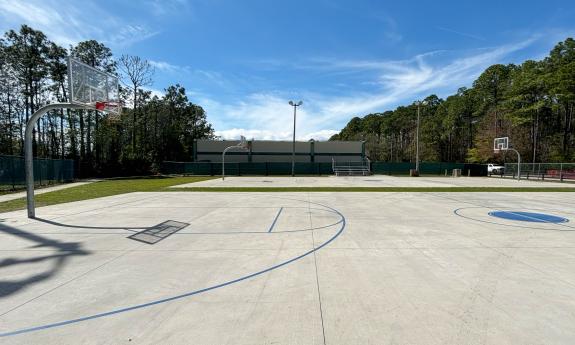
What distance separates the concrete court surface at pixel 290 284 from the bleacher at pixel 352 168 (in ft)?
110

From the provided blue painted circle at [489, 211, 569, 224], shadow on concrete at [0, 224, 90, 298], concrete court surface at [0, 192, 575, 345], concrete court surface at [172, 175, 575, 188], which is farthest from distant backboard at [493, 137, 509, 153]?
shadow on concrete at [0, 224, 90, 298]

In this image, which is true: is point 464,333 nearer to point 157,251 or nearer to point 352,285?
point 352,285

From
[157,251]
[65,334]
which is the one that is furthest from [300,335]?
[157,251]

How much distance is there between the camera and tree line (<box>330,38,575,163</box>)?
4809 centimetres

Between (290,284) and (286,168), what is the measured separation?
39.9 metres

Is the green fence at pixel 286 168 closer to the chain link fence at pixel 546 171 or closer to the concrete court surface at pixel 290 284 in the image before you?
the chain link fence at pixel 546 171

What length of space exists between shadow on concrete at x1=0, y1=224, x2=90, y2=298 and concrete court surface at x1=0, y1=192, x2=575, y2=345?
1.0 inches

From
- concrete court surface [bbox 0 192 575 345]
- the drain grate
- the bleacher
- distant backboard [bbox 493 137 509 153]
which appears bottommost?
the drain grate

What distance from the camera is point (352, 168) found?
44.2 metres

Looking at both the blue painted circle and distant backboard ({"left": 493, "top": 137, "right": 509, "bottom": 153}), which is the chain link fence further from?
the blue painted circle

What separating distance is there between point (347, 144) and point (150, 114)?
35800mm

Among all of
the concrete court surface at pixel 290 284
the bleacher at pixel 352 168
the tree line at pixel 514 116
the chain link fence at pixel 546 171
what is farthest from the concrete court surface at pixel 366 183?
the concrete court surface at pixel 290 284

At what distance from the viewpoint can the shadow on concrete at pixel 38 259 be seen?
4.34 m

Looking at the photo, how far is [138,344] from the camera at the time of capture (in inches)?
113
